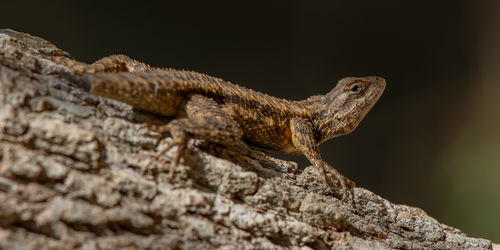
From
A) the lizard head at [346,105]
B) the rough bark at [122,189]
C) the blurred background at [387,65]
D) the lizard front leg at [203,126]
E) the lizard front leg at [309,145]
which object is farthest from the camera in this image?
the blurred background at [387,65]

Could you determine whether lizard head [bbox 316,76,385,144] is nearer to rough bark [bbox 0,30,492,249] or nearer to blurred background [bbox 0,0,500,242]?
rough bark [bbox 0,30,492,249]

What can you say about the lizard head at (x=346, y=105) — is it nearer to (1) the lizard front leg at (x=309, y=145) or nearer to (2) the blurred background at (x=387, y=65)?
(1) the lizard front leg at (x=309, y=145)

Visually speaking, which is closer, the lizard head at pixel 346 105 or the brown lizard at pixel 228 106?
the brown lizard at pixel 228 106

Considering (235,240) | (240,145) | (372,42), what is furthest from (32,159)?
(372,42)

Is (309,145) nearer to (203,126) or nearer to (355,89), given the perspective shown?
(355,89)

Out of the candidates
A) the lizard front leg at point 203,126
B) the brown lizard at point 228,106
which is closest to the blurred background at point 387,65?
the brown lizard at point 228,106

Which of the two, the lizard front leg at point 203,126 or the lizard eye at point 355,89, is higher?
the lizard eye at point 355,89

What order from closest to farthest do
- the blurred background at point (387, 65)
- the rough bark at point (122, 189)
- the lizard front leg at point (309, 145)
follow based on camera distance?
the rough bark at point (122, 189), the lizard front leg at point (309, 145), the blurred background at point (387, 65)
